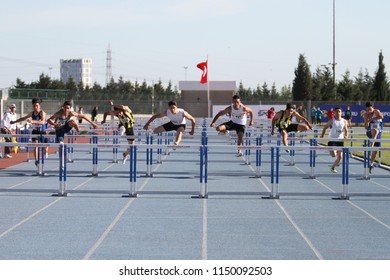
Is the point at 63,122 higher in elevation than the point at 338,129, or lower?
higher

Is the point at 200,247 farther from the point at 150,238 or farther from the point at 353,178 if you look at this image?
the point at 353,178

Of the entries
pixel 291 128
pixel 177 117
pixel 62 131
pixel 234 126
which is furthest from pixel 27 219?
pixel 291 128

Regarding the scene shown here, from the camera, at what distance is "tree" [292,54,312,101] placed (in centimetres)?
8175

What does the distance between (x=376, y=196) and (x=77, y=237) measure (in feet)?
21.4

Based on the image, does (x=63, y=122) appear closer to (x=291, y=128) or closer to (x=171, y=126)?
(x=171, y=126)

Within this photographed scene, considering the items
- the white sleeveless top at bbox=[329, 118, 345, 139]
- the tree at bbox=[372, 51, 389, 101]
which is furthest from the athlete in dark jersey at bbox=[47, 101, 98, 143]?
the tree at bbox=[372, 51, 389, 101]

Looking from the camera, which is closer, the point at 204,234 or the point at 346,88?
the point at 204,234

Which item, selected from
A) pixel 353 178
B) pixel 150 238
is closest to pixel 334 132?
pixel 353 178

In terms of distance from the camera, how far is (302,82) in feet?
270

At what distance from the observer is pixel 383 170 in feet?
68.7

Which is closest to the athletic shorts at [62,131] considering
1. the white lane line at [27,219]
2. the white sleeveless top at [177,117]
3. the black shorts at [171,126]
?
the black shorts at [171,126]

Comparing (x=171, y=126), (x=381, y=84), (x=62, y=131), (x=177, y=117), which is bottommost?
(x=62, y=131)

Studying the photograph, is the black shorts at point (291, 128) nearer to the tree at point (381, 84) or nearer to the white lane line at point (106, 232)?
the white lane line at point (106, 232)

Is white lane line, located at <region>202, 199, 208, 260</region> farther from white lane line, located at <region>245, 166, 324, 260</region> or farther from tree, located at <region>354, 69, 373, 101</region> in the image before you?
tree, located at <region>354, 69, 373, 101</region>
